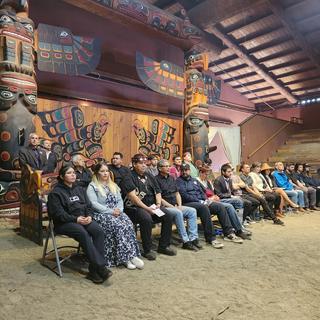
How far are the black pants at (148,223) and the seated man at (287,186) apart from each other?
3.77 metres

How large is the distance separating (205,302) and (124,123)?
502 centimetres

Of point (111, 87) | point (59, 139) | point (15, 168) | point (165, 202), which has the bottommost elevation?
point (165, 202)

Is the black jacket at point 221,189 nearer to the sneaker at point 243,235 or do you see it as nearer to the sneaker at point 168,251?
the sneaker at point 243,235

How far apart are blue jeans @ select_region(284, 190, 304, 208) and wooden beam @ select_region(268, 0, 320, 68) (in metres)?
4.73

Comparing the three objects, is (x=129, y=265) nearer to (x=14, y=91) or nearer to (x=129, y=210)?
(x=129, y=210)

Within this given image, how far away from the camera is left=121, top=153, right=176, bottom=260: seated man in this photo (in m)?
3.28

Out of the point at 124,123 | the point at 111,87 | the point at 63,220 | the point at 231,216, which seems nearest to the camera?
the point at 63,220

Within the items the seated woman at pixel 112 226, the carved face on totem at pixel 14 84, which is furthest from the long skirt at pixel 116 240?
the carved face on totem at pixel 14 84

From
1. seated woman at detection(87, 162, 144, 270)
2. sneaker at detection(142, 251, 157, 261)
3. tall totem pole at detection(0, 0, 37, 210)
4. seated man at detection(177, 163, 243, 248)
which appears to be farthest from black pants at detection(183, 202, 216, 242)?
tall totem pole at detection(0, 0, 37, 210)

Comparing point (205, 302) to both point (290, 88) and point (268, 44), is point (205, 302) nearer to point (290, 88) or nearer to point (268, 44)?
point (268, 44)

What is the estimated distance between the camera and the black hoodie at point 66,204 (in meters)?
2.70

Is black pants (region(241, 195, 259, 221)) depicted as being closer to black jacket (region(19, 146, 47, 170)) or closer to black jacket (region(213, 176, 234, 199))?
black jacket (region(213, 176, 234, 199))

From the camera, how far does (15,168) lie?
181 inches

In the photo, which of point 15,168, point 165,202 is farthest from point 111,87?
point 165,202
